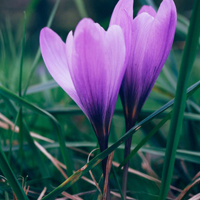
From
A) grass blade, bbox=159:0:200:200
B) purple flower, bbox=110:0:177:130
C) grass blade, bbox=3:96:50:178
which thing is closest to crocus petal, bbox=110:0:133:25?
purple flower, bbox=110:0:177:130

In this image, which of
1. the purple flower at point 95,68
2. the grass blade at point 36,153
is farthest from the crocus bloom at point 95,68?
the grass blade at point 36,153

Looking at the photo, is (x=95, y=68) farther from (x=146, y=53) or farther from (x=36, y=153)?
(x=36, y=153)

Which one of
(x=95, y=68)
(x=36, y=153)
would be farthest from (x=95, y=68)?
(x=36, y=153)

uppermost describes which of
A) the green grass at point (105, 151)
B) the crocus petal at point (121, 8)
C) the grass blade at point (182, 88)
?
the crocus petal at point (121, 8)

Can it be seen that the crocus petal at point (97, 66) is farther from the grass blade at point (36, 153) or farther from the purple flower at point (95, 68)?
the grass blade at point (36, 153)

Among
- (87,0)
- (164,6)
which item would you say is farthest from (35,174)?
(87,0)

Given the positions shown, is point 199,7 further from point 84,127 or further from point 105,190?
point 84,127
